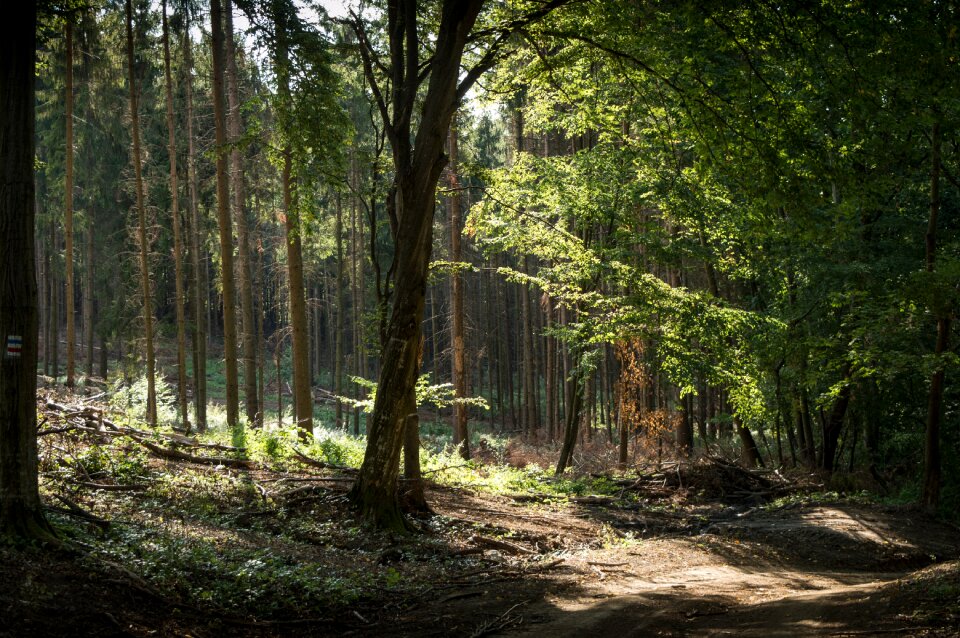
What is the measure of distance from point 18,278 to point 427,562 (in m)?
4.82

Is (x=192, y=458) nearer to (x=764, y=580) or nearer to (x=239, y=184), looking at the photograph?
(x=764, y=580)

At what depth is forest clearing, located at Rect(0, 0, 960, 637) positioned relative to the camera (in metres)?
5.67

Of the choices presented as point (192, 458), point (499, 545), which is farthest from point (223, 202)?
point (499, 545)

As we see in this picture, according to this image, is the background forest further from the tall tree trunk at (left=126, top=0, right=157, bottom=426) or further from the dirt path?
the dirt path

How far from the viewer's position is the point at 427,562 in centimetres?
763

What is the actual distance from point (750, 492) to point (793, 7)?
1061cm

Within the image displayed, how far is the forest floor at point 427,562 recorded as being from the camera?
198 inches

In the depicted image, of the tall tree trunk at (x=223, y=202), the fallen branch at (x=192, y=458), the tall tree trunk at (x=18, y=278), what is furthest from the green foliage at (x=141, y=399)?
the tall tree trunk at (x=18, y=278)

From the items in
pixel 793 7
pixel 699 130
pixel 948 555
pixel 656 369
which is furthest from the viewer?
pixel 656 369

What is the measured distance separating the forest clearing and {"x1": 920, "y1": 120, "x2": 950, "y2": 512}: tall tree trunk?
2.8 inches

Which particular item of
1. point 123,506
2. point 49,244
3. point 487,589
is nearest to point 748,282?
point 487,589

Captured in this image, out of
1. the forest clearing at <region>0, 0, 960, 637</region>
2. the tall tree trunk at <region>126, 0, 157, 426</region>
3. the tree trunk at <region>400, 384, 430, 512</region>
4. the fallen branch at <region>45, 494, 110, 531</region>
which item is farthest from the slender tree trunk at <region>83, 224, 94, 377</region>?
the fallen branch at <region>45, 494, 110, 531</region>

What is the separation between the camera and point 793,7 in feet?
23.8

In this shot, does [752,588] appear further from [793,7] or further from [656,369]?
[656,369]
